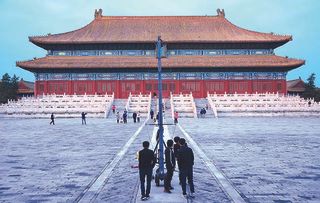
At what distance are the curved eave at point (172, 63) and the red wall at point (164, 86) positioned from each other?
2.26 metres

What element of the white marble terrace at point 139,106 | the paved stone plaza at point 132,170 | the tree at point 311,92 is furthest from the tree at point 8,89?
the tree at point 311,92

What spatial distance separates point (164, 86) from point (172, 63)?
3.58 meters

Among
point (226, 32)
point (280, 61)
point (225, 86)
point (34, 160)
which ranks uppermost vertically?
point (226, 32)

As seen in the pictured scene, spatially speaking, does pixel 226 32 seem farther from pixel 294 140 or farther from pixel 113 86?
pixel 294 140

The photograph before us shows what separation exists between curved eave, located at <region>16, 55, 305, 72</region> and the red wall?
2.26 m

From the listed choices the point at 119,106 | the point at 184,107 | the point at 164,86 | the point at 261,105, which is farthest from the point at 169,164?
the point at 164,86

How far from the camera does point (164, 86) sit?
157 feet

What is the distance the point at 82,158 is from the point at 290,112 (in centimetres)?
2948

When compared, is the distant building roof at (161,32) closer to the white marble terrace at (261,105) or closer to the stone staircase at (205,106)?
the stone staircase at (205,106)

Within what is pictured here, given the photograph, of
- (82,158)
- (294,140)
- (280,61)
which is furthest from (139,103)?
(82,158)

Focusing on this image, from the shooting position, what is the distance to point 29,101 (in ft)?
128

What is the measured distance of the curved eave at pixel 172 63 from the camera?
4584 cm

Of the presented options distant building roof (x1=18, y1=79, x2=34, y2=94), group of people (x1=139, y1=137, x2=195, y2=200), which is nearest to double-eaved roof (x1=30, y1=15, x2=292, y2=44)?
distant building roof (x1=18, y1=79, x2=34, y2=94)

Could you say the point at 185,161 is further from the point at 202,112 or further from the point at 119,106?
the point at 119,106
